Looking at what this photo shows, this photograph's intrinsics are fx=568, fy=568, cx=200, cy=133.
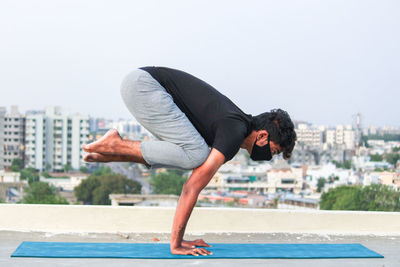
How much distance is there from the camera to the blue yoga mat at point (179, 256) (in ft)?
9.37

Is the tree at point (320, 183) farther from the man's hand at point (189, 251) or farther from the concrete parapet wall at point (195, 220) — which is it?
the man's hand at point (189, 251)

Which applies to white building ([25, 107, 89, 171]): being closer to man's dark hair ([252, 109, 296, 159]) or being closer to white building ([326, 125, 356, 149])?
white building ([326, 125, 356, 149])

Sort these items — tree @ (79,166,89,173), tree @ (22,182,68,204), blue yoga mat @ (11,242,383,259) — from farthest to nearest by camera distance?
tree @ (79,166,89,173), tree @ (22,182,68,204), blue yoga mat @ (11,242,383,259)

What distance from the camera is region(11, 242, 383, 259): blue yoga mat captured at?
2.86 m

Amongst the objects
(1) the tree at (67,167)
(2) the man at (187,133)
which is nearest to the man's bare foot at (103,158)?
(2) the man at (187,133)

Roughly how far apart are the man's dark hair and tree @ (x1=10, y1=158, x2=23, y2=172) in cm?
7206

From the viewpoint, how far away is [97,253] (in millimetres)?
2889

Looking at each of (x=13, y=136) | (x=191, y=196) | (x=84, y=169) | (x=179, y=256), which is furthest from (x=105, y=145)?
(x=84, y=169)

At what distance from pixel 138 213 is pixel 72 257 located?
1261 mm

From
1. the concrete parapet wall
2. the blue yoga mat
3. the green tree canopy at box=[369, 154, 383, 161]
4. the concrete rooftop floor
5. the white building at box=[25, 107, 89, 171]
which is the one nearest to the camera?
the concrete rooftop floor

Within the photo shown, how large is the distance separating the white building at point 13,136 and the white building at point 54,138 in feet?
2.48

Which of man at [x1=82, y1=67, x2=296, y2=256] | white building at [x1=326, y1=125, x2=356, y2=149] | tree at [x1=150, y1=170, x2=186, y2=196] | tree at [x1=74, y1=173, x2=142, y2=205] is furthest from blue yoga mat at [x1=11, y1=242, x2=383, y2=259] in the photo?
white building at [x1=326, y1=125, x2=356, y2=149]

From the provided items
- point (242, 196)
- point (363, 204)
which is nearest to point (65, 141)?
point (242, 196)

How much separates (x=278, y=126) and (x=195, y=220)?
4.31 feet
